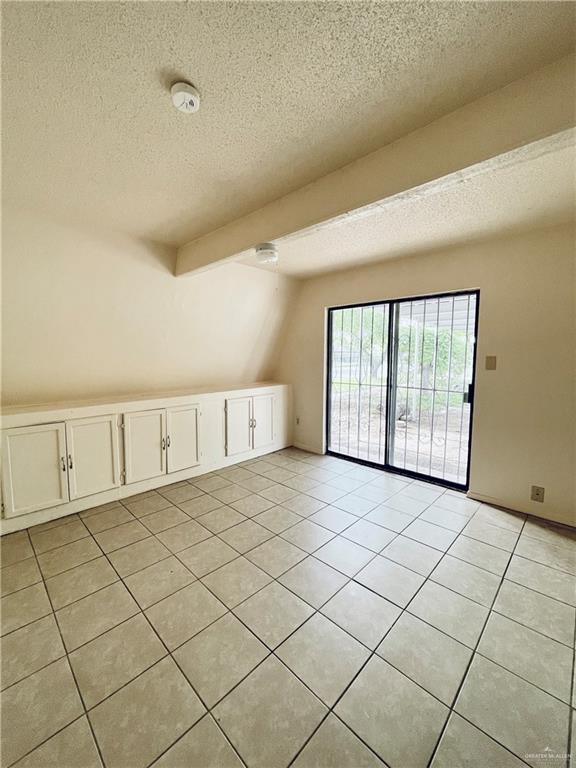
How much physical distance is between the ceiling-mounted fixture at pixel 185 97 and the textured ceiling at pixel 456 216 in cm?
95

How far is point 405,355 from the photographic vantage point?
3.71 meters

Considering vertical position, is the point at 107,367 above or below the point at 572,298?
below

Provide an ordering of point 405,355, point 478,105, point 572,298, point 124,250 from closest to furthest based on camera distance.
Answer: point 478,105 < point 572,298 < point 124,250 < point 405,355

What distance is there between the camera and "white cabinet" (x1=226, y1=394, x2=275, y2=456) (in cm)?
395

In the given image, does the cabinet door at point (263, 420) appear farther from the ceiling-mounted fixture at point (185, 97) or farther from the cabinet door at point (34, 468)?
the ceiling-mounted fixture at point (185, 97)

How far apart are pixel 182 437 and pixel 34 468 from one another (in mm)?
1297

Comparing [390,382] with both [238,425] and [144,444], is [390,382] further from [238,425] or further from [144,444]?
[144,444]

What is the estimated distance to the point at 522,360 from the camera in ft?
9.09

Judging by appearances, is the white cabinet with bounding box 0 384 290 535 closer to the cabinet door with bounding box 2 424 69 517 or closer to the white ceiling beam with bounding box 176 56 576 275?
the cabinet door with bounding box 2 424 69 517

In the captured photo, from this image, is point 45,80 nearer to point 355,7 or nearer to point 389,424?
point 355,7

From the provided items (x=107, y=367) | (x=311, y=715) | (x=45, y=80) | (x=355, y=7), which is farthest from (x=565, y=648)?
(x=107, y=367)

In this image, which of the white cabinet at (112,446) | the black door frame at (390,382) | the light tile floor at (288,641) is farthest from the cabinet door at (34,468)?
the black door frame at (390,382)

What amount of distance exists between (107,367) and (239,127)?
2.57m

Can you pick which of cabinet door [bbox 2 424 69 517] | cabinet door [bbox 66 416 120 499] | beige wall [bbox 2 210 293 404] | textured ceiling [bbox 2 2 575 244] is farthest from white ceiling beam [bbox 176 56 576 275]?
cabinet door [bbox 2 424 69 517]
